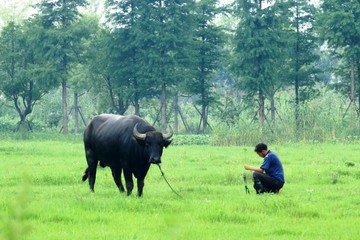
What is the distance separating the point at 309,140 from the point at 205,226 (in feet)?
75.6

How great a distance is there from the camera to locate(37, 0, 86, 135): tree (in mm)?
45906

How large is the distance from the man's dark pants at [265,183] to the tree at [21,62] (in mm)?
34349

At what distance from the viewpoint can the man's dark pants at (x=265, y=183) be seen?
13.6 m

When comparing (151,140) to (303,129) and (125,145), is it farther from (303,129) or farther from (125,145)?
(303,129)

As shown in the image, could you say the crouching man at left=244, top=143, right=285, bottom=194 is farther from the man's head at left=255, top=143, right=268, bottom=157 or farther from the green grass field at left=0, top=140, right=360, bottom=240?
the green grass field at left=0, top=140, right=360, bottom=240

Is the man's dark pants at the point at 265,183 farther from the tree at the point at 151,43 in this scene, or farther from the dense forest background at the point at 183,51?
the tree at the point at 151,43

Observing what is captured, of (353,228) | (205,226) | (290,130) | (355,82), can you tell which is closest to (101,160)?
(205,226)

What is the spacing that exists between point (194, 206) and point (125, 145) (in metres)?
2.62

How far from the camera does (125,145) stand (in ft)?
45.5

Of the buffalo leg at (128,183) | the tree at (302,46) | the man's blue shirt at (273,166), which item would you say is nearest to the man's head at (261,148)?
the man's blue shirt at (273,166)

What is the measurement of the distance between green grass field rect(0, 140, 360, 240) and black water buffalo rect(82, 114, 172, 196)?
54cm

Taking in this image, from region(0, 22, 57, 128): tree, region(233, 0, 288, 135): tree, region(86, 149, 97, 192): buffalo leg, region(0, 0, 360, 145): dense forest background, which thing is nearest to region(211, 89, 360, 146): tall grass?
region(0, 0, 360, 145): dense forest background

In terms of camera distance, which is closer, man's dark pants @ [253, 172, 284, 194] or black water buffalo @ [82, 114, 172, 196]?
black water buffalo @ [82, 114, 172, 196]

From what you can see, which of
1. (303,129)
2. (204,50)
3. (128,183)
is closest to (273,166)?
(128,183)
